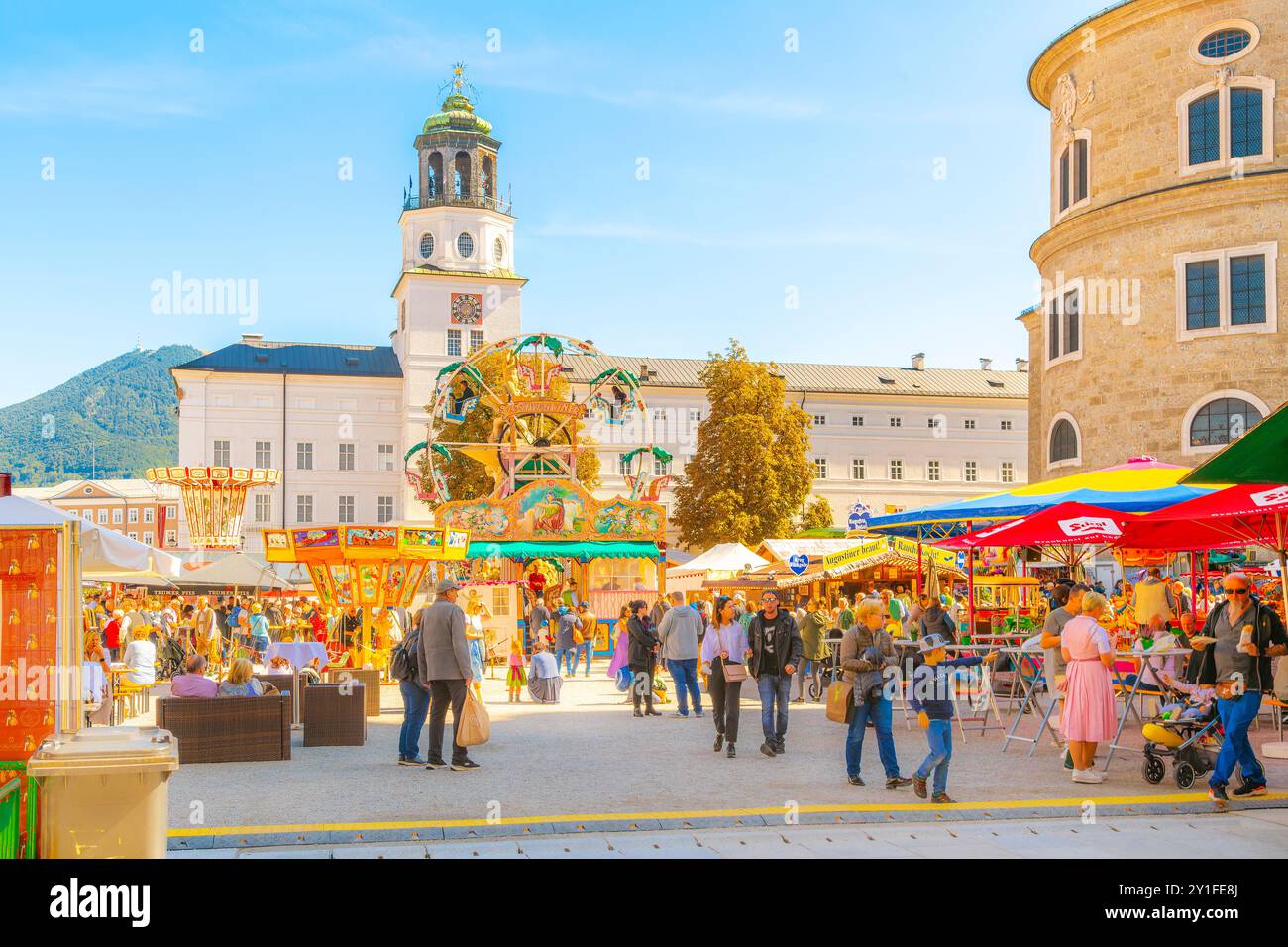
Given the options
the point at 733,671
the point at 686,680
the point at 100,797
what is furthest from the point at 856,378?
the point at 100,797

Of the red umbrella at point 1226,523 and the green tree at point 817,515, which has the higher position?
the green tree at point 817,515

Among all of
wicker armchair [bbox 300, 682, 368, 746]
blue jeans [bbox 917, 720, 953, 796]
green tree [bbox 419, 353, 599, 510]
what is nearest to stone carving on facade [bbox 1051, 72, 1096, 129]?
green tree [bbox 419, 353, 599, 510]

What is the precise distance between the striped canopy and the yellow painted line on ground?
16.7 feet

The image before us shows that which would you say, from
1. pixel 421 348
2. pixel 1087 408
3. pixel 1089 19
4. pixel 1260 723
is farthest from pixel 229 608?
pixel 421 348

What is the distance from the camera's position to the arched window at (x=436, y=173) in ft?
234

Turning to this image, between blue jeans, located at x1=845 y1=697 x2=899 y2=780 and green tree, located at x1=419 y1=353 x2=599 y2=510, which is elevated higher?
green tree, located at x1=419 y1=353 x2=599 y2=510

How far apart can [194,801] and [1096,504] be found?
10259 millimetres

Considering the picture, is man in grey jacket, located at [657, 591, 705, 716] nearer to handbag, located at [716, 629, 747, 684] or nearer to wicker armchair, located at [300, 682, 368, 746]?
handbag, located at [716, 629, 747, 684]

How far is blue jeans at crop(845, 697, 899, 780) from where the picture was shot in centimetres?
1070

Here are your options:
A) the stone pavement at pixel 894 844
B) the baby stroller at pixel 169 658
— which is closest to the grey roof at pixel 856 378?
the baby stroller at pixel 169 658

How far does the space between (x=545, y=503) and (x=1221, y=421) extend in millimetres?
17587

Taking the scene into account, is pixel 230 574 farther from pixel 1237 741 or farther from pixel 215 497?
pixel 1237 741

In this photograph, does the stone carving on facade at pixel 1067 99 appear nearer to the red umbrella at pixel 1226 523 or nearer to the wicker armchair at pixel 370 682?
the red umbrella at pixel 1226 523

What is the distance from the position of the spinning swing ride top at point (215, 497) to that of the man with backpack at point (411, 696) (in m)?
26.3
